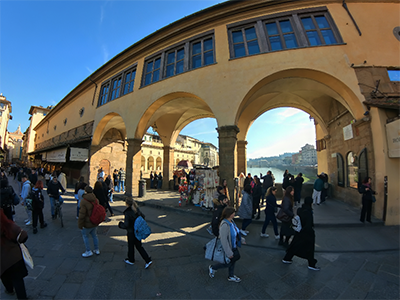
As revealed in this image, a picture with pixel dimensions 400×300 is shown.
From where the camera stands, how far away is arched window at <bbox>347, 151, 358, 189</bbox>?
7.13 m

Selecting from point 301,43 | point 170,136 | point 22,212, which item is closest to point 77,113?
point 170,136

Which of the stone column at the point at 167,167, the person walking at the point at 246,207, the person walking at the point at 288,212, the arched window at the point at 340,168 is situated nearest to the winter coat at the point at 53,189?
the person walking at the point at 246,207

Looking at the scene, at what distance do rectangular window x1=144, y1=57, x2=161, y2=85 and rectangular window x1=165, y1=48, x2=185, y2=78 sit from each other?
0.68 m

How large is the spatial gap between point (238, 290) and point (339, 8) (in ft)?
36.4

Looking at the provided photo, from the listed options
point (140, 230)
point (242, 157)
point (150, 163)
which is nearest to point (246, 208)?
point (140, 230)

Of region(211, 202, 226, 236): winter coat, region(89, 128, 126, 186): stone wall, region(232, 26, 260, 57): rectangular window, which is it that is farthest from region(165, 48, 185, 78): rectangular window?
region(89, 128, 126, 186): stone wall

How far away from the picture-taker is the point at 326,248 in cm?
427

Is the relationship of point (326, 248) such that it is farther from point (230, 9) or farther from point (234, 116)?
point (230, 9)

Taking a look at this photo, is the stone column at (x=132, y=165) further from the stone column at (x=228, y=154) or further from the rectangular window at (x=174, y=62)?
the stone column at (x=228, y=154)

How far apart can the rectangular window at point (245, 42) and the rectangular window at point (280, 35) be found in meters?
0.58

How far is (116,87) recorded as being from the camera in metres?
12.5

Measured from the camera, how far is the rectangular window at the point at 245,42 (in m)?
7.69

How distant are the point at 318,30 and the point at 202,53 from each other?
5068mm

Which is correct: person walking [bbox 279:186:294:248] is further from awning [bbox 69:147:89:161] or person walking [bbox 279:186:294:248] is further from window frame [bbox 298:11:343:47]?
awning [bbox 69:147:89:161]
